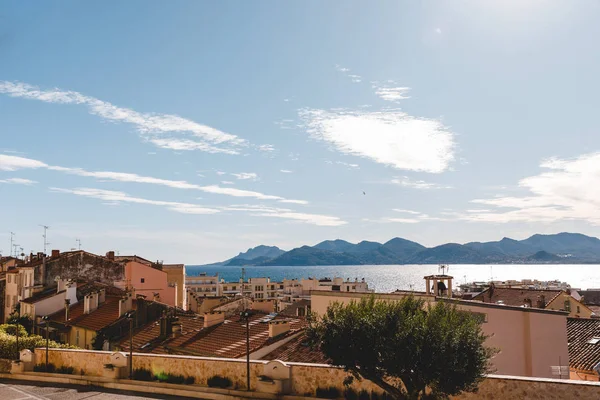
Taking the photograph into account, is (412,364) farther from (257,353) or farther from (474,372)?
(257,353)

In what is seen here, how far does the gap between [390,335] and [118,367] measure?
40.9 ft

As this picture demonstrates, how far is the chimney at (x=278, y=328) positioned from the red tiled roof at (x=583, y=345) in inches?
710

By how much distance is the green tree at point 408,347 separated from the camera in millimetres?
14086

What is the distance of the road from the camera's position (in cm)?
1927

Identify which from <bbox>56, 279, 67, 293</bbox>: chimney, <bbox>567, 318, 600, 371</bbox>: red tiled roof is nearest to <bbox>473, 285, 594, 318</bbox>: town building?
<bbox>567, 318, 600, 371</bbox>: red tiled roof

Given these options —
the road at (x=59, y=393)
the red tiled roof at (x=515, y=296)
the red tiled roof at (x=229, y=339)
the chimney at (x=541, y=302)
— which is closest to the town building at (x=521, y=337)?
the red tiled roof at (x=229, y=339)

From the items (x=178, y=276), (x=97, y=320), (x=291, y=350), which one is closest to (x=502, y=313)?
(x=291, y=350)

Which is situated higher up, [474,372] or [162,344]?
[474,372]

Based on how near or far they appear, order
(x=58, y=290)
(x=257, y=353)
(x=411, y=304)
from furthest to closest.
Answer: (x=58, y=290) → (x=257, y=353) → (x=411, y=304)

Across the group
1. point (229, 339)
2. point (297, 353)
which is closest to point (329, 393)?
point (297, 353)

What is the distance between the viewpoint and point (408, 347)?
565 inches

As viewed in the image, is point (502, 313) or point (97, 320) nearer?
point (502, 313)

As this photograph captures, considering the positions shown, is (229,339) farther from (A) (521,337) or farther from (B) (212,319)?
(A) (521,337)

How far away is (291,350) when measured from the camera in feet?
87.5
